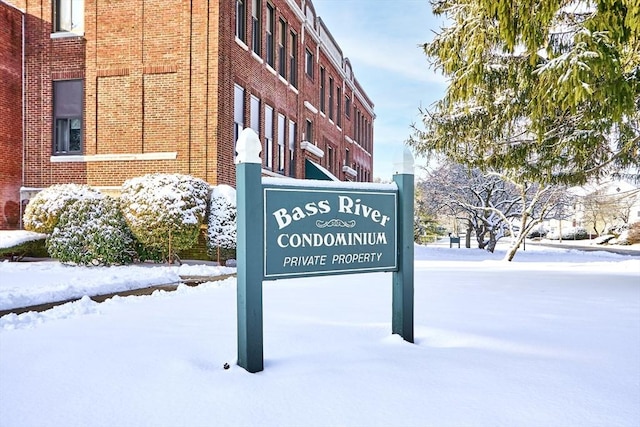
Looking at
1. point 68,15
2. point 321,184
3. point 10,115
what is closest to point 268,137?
point 68,15

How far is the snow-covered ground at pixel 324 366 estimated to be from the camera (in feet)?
8.74

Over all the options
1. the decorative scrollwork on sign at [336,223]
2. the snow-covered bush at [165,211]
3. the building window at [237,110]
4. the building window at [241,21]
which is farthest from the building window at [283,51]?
the decorative scrollwork on sign at [336,223]

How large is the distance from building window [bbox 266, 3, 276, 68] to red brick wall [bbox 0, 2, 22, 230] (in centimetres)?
796

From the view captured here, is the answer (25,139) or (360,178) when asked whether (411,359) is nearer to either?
(25,139)

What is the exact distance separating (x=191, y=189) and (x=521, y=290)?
25.5 feet

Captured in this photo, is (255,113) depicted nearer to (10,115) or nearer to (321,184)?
(10,115)

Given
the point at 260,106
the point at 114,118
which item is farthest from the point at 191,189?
the point at 260,106

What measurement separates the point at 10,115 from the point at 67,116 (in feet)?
5.80

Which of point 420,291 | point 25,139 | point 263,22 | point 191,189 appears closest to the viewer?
point 420,291

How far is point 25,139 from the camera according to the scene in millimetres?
14781

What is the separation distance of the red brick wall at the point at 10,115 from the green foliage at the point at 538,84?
41.1 feet

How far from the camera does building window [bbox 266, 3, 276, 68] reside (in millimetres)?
16625

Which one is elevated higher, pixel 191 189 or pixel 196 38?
pixel 196 38

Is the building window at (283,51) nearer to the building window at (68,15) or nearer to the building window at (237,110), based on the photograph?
the building window at (237,110)
